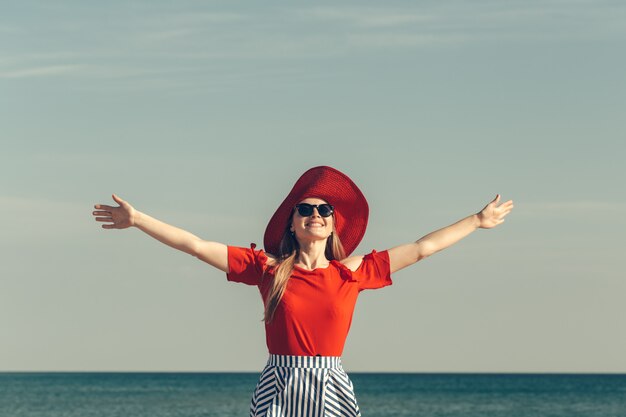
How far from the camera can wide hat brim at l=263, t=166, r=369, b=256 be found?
784 centimetres

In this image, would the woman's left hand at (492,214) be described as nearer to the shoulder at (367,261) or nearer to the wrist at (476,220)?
the wrist at (476,220)

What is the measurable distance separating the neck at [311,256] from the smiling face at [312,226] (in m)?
0.04

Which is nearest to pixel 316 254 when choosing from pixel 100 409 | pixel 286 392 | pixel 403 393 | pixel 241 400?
pixel 286 392

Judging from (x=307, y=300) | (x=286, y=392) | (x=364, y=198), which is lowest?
(x=286, y=392)

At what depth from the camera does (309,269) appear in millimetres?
7715

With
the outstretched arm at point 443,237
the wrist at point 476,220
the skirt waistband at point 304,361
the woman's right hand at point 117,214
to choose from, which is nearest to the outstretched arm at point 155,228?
the woman's right hand at point 117,214

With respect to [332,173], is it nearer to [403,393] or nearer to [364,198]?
[364,198]

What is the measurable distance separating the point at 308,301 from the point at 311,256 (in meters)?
0.34

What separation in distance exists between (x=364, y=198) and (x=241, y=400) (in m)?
62.8

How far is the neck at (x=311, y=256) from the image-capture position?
7.74 meters

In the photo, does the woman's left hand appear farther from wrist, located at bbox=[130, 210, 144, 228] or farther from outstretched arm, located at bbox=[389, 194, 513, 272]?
wrist, located at bbox=[130, 210, 144, 228]

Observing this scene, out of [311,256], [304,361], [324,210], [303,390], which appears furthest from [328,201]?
[303,390]

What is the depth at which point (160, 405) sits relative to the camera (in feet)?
220

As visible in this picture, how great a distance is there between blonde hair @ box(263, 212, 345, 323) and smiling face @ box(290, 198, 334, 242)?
91mm
